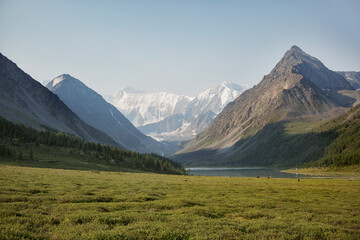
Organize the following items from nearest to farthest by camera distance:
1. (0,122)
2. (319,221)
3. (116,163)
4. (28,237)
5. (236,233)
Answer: (28,237) < (236,233) < (319,221) < (0,122) < (116,163)

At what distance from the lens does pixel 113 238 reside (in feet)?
52.7

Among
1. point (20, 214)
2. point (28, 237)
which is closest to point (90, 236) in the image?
point (28, 237)

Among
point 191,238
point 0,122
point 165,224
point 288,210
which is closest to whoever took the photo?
point 191,238

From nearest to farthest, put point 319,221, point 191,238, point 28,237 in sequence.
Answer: point 28,237
point 191,238
point 319,221

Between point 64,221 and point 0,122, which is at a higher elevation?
point 0,122

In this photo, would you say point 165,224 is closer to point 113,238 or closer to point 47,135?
point 113,238

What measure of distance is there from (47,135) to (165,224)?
164109 millimetres

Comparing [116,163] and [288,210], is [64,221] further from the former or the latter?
[116,163]

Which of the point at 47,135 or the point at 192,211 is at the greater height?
the point at 47,135

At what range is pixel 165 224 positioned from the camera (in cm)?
2009

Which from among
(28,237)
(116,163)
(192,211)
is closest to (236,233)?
(192,211)

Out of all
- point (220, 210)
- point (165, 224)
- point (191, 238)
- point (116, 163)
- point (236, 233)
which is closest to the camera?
point (191, 238)

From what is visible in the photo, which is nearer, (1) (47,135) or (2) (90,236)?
(2) (90,236)

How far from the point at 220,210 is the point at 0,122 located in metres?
157
